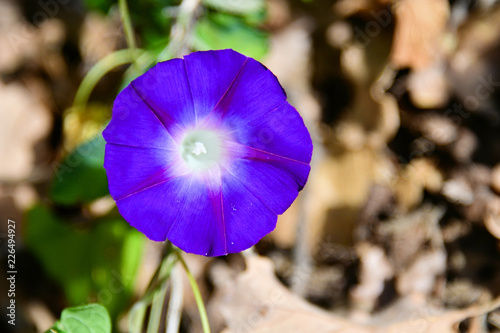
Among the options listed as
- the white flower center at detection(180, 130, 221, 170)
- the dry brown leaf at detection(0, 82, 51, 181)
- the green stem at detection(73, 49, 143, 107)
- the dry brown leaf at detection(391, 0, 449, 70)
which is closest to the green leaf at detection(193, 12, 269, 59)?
the green stem at detection(73, 49, 143, 107)

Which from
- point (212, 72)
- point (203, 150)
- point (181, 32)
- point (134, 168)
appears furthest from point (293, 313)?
point (181, 32)

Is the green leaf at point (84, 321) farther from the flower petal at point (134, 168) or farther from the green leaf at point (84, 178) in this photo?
the green leaf at point (84, 178)

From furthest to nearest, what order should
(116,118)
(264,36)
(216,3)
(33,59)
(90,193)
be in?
1. (33,59)
2. (264,36)
3. (216,3)
4. (90,193)
5. (116,118)

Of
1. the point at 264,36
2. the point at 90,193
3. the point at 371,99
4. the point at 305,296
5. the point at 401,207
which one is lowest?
the point at 305,296

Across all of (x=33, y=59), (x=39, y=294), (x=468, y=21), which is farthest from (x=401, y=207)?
(x=33, y=59)

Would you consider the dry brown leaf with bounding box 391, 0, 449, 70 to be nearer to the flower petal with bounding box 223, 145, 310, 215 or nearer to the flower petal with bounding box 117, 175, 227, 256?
the flower petal with bounding box 223, 145, 310, 215

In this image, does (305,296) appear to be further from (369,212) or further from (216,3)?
(216,3)

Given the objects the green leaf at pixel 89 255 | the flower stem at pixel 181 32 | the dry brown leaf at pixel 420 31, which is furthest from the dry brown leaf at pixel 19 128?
the dry brown leaf at pixel 420 31
